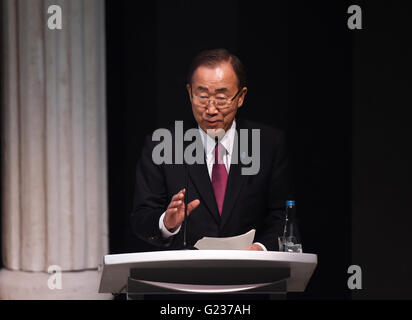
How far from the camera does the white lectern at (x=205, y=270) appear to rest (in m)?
1.74

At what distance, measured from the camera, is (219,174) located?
3.36m

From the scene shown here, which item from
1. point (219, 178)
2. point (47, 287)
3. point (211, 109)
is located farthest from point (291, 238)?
point (47, 287)

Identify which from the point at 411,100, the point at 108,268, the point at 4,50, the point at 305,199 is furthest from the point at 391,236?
the point at 4,50

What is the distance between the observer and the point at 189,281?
1817mm

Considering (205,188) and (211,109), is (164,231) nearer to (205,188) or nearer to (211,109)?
(205,188)

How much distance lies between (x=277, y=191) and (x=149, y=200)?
0.78 meters

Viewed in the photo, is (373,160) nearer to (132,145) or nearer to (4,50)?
(132,145)

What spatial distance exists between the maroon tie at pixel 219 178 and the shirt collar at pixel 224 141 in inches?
1.7

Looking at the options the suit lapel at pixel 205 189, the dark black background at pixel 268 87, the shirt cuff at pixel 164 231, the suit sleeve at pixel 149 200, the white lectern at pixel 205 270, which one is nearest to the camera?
the white lectern at pixel 205 270

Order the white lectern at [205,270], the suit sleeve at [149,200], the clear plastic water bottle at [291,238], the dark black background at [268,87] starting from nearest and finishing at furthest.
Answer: the white lectern at [205,270], the clear plastic water bottle at [291,238], the suit sleeve at [149,200], the dark black background at [268,87]

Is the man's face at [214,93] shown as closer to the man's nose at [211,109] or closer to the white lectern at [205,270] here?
the man's nose at [211,109]

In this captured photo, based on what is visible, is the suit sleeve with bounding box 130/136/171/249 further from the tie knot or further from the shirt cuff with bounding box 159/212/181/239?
the tie knot

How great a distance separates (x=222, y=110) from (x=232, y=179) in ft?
1.38

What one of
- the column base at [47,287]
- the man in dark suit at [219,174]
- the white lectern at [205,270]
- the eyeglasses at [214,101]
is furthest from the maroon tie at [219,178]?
the white lectern at [205,270]
